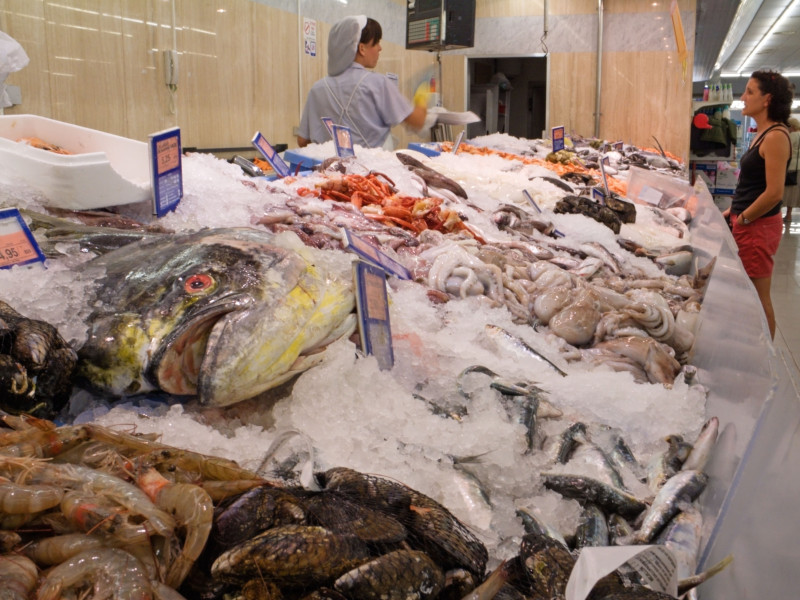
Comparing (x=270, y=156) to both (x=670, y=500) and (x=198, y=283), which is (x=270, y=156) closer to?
(x=198, y=283)

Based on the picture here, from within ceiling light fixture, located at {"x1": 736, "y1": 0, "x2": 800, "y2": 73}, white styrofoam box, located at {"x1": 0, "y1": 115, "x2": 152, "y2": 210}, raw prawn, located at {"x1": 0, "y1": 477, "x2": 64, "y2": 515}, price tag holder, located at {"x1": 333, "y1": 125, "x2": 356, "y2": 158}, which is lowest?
raw prawn, located at {"x1": 0, "y1": 477, "x2": 64, "y2": 515}

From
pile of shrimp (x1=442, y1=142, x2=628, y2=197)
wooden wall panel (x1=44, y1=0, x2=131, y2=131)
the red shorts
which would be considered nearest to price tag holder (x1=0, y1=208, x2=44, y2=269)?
wooden wall panel (x1=44, y1=0, x2=131, y2=131)

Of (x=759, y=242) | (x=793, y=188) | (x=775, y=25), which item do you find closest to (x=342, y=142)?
(x=759, y=242)

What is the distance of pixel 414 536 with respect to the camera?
3.97 feet

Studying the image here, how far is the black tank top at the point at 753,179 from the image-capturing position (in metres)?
6.02

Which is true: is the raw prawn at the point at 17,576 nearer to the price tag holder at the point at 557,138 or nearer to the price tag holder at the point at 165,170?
the price tag holder at the point at 165,170

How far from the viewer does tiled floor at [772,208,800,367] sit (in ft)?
23.8

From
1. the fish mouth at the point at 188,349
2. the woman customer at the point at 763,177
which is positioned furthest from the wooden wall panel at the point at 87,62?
the woman customer at the point at 763,177

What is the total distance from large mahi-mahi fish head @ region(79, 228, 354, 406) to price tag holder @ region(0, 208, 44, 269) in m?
0.33

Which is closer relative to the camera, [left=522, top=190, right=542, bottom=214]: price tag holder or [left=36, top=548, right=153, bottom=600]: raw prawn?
[left=36, top=548, right=153, bottom=600]: raw prawn

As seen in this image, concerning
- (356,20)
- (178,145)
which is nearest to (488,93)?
(356,20)

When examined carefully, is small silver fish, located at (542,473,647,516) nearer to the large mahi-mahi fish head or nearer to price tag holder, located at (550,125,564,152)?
the large mahi-mahi fish head

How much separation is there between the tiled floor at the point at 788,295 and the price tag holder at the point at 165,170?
4286 mm

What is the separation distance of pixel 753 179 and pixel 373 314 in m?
5.09
